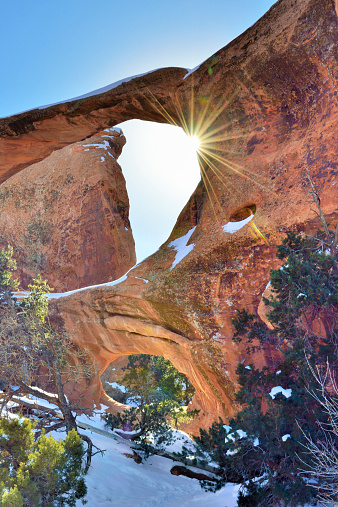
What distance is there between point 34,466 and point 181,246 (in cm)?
846

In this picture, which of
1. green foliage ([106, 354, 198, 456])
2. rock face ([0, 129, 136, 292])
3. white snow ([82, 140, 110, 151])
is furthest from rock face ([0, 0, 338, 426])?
white snow ([82, 140, 110, 151])

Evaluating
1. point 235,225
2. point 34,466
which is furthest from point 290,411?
point 235,225

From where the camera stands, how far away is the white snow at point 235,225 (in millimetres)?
10523

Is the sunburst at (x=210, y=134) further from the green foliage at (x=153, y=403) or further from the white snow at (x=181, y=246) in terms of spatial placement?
the green foliage at (x=153, y=403)

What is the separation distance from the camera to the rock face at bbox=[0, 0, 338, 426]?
9.37m

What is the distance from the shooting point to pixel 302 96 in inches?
394

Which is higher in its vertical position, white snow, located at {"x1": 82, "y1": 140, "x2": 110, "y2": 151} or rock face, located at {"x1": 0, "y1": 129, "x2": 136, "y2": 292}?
white snow, located at {"x1": 82, "y1": 140, "x2": 110, "y2": 151}

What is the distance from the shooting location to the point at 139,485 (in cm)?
993

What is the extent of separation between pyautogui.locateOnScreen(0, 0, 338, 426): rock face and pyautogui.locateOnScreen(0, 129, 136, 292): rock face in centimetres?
875

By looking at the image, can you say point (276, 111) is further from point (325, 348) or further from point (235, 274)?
point (325, 348)

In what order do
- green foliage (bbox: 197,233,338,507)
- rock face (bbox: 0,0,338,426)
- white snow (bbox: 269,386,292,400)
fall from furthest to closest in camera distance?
rock face (bbox: 0,0,338,426), white snow (bbox: 269,386,292,400), green foliage (bbox: 197,233,338,507)

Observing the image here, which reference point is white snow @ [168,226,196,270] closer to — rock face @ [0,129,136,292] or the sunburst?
the sunburst

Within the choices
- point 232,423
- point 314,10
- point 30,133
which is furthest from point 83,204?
point 232,423

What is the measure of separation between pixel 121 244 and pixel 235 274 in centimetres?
1485
